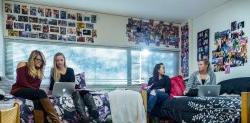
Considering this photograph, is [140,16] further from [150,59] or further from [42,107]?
[42,107]

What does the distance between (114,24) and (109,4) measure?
67cm

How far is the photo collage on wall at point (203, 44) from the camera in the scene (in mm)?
4989

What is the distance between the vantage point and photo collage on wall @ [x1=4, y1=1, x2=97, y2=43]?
14.5ft

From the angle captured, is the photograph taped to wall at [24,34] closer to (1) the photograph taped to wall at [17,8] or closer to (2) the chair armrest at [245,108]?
(1) the photograph taped to wall at [17,8]

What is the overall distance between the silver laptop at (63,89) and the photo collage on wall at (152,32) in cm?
215

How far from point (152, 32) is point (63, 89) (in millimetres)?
2666

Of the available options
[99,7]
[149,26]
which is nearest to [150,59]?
[149,26]

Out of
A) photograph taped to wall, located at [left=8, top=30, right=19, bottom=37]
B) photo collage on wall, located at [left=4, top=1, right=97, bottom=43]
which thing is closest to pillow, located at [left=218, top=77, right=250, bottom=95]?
photo collage on wall, located at [left=4, top=1, right=97, bottom=43]

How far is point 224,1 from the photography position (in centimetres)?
443

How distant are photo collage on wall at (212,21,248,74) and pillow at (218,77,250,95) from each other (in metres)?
0.31

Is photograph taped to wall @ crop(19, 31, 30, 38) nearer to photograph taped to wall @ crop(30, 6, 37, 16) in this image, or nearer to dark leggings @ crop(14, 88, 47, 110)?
photograph taped to wall @ crop(30, 6, 37, 16)

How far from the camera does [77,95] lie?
344cm

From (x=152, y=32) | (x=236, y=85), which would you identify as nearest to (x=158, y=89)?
(x=236, y=85)

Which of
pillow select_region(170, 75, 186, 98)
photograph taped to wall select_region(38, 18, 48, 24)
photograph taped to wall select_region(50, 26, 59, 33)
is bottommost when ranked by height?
pillow select_region(170, 75, 186, 98)
